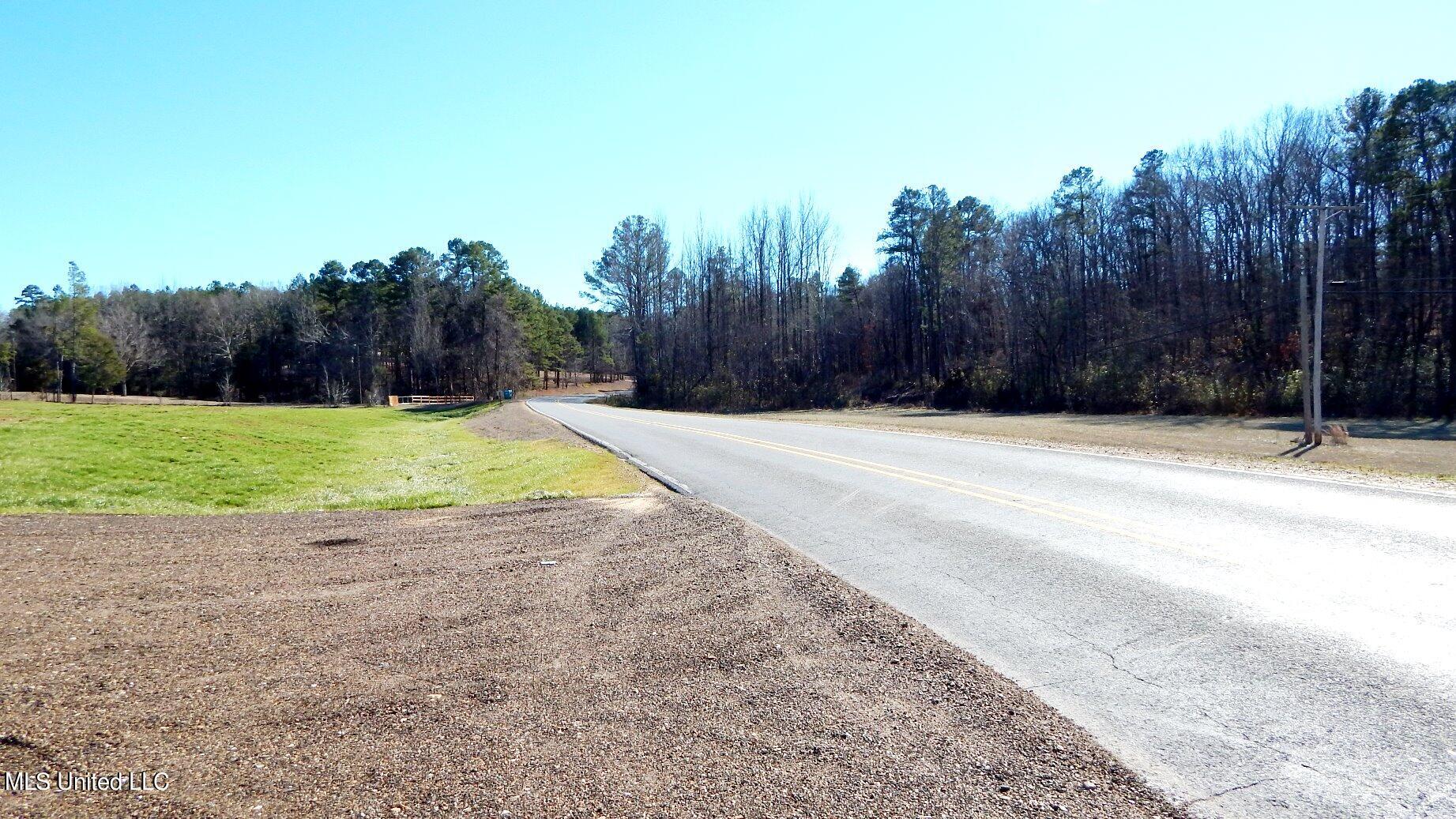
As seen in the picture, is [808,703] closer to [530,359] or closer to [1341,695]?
[1341,695]

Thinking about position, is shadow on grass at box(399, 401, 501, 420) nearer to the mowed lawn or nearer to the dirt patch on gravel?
the mowed lawn

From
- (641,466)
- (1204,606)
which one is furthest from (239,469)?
(1204,606)

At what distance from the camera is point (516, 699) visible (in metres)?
4.27

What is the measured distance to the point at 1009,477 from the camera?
13.3m

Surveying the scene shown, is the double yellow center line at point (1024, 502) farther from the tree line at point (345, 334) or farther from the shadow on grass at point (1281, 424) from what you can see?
the tree line at point (345, 334)

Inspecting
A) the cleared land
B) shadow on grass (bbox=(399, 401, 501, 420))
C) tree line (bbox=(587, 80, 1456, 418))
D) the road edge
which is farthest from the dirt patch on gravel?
shadow on grass (bbox=(399, 401, 501, 420))

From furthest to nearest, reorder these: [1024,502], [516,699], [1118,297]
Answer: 1. [1118,297]
2. [1024,502]
3. [516,699]

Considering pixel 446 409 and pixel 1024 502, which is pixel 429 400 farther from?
pixel 1024 502

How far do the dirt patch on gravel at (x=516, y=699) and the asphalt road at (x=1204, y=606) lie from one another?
51 cm

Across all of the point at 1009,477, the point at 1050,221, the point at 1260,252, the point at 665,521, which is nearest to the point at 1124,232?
the point at 1050,221

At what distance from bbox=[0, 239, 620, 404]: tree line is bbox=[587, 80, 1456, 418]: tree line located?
47.2 feet

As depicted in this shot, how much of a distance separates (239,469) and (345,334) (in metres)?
71.0

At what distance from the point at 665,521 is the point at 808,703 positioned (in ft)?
19.5

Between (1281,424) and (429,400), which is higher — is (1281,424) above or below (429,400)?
below
